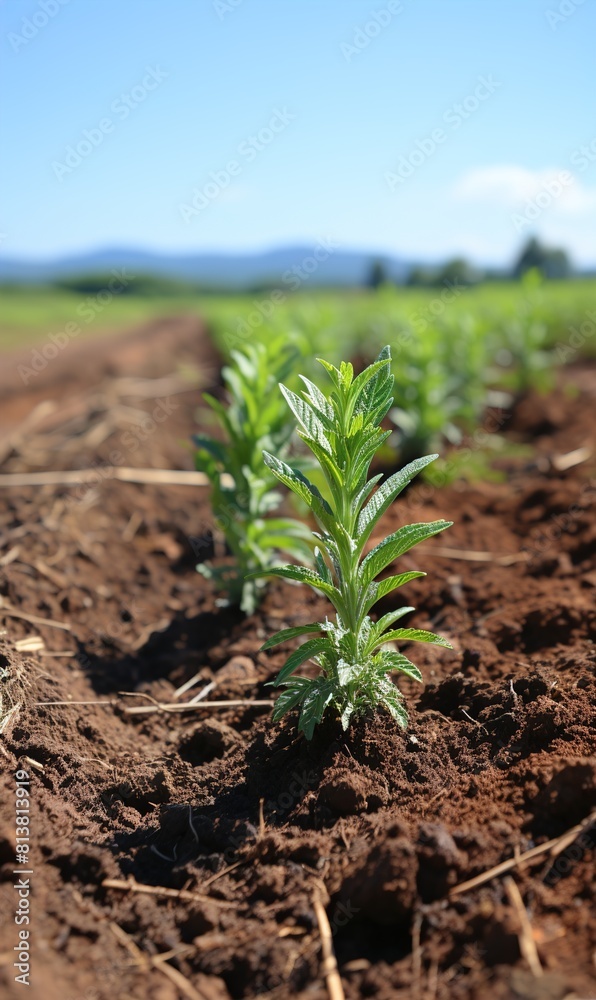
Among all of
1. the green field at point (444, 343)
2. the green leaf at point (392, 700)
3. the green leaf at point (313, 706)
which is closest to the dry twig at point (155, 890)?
the green leaf at point (313, 706)

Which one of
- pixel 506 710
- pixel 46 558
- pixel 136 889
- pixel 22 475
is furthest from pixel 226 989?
pixel 22 475

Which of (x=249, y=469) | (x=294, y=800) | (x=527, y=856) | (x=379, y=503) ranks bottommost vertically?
(x=527, y=856)

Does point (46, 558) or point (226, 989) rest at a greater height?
point (46, 558)

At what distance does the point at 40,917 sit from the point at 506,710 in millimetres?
1632

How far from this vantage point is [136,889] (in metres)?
2.24

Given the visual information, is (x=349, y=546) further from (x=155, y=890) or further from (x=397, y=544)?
(x=155, y=890)

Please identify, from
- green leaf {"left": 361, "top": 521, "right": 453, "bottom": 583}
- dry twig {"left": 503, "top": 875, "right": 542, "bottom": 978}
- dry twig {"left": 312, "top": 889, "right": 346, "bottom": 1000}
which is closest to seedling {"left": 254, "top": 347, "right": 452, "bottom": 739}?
green leaf {"left": 361, "top": 521, "right": 453, "bottom": 583}

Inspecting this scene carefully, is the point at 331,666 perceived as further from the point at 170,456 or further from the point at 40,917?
the point at 170,456

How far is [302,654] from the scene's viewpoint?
8.38 feet

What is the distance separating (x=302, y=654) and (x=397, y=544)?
50 cm

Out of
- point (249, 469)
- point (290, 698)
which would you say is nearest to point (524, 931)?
point (290, 698)

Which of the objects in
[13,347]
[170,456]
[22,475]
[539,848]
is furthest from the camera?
[13,347]

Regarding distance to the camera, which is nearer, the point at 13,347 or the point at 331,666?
the point at 331,666

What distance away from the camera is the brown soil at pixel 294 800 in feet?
6.22
